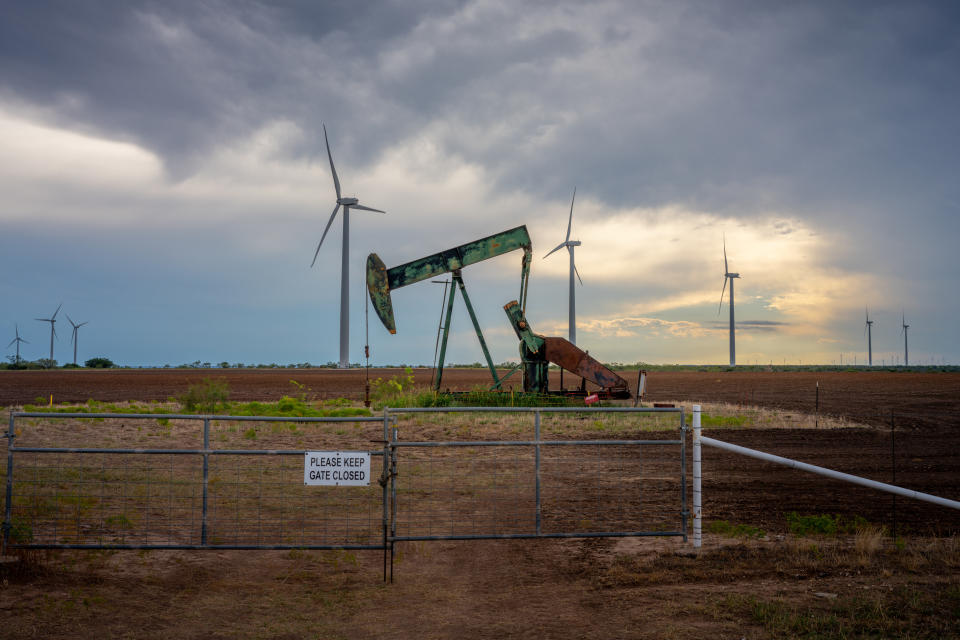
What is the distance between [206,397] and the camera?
80.4 ft

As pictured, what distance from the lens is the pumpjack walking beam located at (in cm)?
2186

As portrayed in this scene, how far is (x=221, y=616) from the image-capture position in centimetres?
605

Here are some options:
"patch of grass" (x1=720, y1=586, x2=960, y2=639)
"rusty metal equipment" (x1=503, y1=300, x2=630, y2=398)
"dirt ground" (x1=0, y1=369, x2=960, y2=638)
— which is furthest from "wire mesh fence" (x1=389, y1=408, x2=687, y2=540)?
"rusty metal equipment" (x1=503, y1=300, x2=630, y2=398)

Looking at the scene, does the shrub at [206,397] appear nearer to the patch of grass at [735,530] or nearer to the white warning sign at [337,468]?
the white warning sign at [337,468]

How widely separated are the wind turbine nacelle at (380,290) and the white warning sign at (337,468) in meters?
14.3

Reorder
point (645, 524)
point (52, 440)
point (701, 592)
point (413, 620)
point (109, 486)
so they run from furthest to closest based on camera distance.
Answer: point (52, 440) < point (109, 486) < point (645, 524) < point (701, 592) < point (413, 620)

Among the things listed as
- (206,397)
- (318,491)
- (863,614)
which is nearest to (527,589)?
(863,614)

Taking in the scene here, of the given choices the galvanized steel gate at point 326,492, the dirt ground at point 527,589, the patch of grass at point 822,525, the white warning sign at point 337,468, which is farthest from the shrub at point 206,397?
the patch of grass at point 822,525

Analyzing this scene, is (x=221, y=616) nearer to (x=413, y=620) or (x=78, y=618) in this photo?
(x=78, y=618)

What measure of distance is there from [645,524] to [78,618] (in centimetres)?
660

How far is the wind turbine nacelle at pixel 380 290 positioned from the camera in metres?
21.8

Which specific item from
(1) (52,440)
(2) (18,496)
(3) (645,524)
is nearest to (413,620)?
(3) (645,524)

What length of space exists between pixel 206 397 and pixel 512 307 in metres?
11.6

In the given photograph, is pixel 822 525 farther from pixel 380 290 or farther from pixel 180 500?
pixel 380 290
